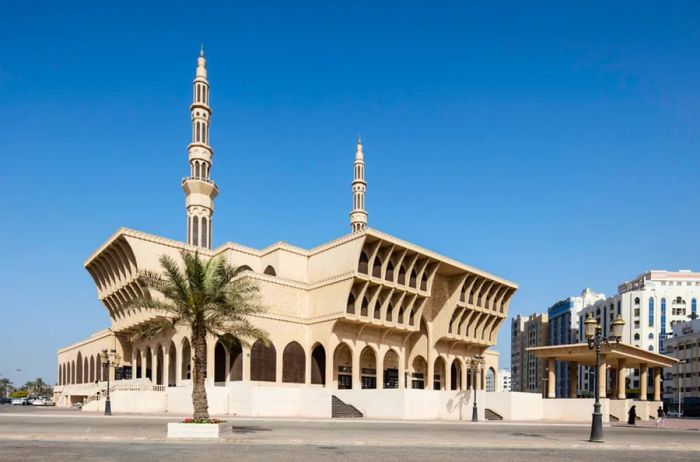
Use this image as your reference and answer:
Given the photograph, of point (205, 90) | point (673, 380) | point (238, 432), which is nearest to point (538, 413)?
point (238, 432)

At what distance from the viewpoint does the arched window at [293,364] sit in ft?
159

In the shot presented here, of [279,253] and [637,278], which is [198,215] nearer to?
[279,253]

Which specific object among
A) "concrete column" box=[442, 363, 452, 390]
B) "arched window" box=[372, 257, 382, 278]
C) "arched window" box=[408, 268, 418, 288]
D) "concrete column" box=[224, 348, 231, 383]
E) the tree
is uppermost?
"arched window" box=[372, 257, 382, 278]

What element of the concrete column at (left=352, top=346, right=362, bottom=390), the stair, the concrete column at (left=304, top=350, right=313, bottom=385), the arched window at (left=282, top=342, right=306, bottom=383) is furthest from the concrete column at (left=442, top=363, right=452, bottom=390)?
the stair

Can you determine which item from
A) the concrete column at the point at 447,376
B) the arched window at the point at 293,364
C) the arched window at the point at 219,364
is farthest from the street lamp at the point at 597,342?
the concrete column at the point at 447,376

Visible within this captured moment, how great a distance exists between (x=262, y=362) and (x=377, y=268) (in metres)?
12.8

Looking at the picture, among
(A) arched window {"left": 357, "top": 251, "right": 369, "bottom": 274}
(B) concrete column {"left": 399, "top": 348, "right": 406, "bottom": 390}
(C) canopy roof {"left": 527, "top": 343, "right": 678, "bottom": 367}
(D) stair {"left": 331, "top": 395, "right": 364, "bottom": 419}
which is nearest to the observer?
(D) stair {"left": 331, "top": 395, "right": 364, "bottom": 419}

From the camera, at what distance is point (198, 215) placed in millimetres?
59500

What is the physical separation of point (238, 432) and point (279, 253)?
32006mm

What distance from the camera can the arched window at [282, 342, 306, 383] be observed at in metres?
48.6

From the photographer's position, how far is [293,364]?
162 feet

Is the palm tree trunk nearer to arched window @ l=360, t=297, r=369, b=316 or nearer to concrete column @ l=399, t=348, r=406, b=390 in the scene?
arched window @ l=360, t=297, r=369, b=316

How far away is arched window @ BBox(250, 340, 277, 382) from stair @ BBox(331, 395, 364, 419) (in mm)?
7099

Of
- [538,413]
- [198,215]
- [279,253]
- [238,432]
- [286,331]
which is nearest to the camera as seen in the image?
[238,432]
